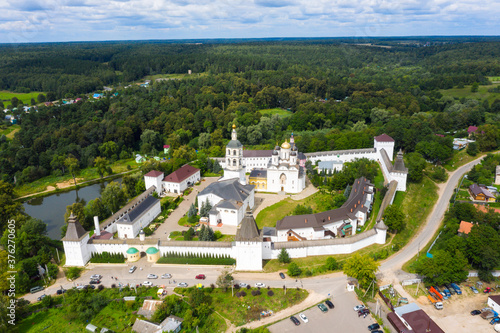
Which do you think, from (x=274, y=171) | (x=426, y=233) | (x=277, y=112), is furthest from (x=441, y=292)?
(x=277, y=112)

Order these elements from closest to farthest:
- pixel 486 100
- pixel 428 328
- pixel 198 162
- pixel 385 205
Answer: pixel 428 328, pixel 385 205, pixel 198 162, pixel 486 100

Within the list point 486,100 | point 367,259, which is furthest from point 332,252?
point 486,100

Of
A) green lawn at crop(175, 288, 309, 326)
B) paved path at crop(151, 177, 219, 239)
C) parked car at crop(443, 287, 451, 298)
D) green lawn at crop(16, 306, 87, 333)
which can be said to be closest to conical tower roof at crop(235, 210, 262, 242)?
green lawn at crop(175, 288, 309, 326)

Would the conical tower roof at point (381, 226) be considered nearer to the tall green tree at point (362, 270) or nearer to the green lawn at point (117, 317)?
the tall green tree at point (362, 270)

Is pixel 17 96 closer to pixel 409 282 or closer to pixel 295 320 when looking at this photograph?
pixel 295 320

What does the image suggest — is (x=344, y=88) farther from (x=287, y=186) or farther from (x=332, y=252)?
(x=332, y=252)

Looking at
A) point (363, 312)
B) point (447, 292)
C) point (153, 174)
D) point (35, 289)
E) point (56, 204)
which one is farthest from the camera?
point (56, 204)

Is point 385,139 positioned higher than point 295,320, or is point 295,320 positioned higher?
point 385,139

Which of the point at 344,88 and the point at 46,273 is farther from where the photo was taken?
the point at 344,88

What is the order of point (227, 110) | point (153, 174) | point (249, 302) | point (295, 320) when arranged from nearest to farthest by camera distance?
1. point (295, 320)
2. point (249, 302)
3. point (153, 174)
4. point (227, 110)
